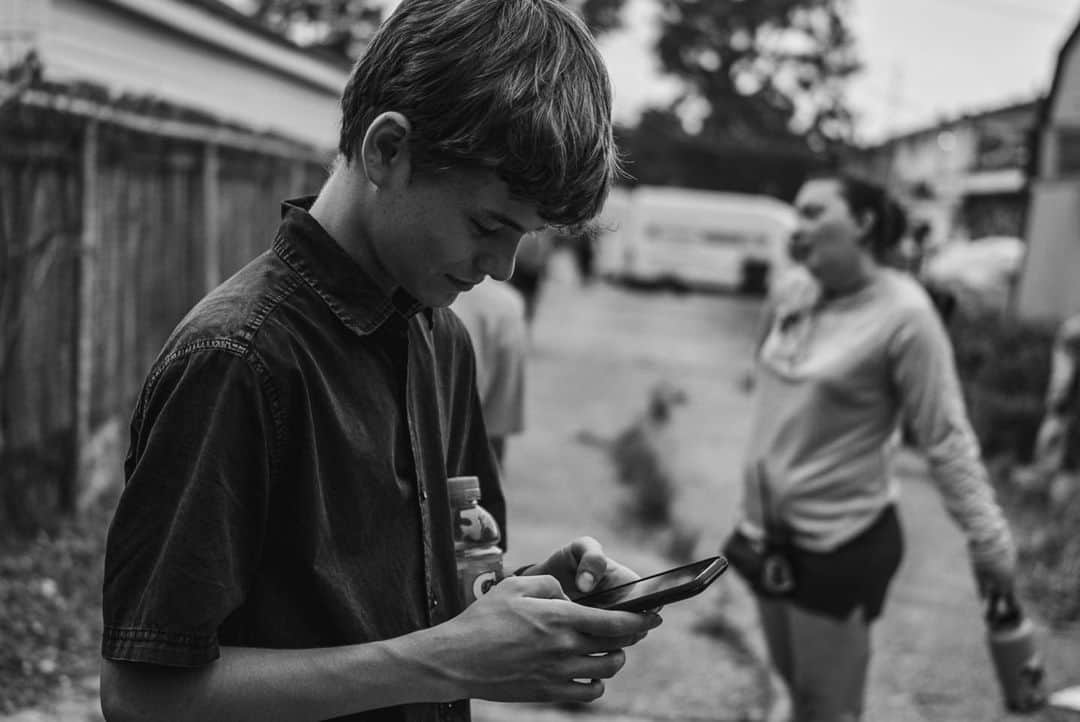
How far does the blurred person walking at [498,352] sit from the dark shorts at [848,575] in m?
0.98

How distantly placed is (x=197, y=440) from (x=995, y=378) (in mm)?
10017

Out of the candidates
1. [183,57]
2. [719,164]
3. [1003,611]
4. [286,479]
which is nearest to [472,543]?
[286,479]

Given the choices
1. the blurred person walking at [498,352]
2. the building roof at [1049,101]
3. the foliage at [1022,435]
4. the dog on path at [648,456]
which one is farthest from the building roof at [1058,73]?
the blurred person walking at [498,352]

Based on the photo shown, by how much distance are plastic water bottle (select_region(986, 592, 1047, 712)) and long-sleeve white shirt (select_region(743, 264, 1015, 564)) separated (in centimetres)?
16

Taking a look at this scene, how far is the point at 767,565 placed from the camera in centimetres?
377

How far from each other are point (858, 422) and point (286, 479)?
269 centimetres

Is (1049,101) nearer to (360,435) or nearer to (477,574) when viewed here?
(477,574)

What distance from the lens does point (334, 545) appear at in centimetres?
139

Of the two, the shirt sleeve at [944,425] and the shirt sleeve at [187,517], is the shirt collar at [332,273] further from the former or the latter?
the shirt sleeve at [944,425]

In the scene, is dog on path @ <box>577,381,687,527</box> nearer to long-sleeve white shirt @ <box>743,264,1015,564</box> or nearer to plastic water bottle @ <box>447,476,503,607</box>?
long-sleeve white shirt @ <box>743,264,1015,564</box>

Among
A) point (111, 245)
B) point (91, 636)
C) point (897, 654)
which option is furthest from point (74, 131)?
point (897, 654)

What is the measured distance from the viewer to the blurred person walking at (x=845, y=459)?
11.9 ft

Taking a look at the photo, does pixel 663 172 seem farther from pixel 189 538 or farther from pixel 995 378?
pixel 189 538

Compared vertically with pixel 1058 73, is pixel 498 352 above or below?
Answer: below
